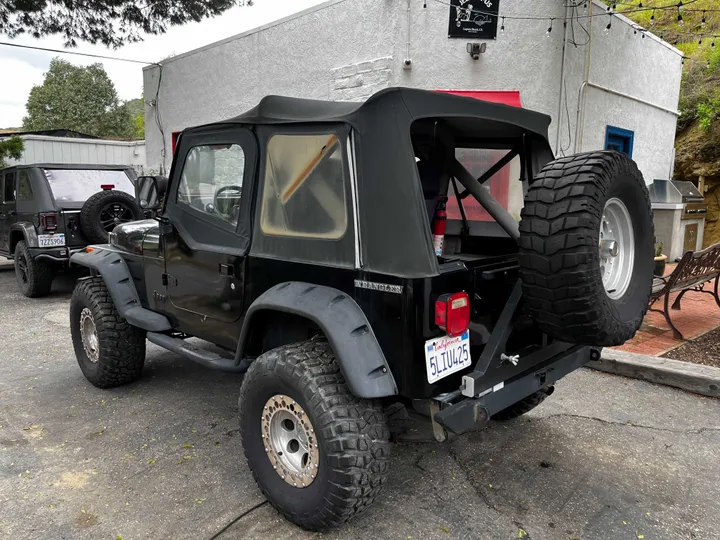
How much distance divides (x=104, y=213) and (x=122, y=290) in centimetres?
407

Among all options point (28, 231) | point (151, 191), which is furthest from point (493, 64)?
point (28, 231)

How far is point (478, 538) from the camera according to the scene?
2637mm

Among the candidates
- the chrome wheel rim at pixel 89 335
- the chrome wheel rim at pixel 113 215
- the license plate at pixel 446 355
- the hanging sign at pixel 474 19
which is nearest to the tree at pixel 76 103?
the chrome wheel rim at pixel 113 215

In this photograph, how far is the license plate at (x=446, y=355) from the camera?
7.95ft

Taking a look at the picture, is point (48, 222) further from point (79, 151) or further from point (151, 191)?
point (79, 151)

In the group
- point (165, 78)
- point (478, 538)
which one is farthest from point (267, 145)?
point (165, 78)

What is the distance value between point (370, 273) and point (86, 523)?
190 cm

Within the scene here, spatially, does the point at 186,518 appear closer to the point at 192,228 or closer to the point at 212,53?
the point at 192,228

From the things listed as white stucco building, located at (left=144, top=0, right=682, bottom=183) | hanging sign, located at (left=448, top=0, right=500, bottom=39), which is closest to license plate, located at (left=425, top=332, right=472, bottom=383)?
white stucco building, located at (left=144, top=0, right=682, bottom=183)

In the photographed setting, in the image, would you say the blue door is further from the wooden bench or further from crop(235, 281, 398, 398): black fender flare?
crop(235, 281, 398, 398): black fender flare

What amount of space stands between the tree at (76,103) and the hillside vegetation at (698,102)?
1403 inches

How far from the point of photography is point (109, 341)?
4.17 metres

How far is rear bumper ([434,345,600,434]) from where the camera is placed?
2441mm

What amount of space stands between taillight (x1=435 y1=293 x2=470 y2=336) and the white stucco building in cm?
580
